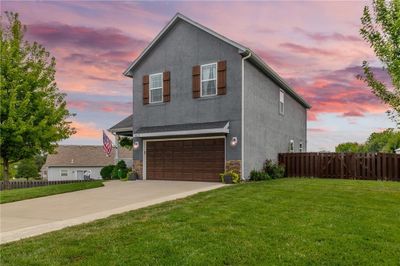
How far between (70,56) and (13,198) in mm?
8801

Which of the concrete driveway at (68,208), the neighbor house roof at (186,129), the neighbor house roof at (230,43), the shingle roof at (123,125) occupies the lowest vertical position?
the concrete driveway at (68,208)

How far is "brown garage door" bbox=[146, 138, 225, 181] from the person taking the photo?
55.6 ft

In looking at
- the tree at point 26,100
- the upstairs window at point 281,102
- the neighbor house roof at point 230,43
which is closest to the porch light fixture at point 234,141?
the neighbor house roof at point 230,43

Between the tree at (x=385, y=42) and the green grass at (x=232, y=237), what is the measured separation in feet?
12.0

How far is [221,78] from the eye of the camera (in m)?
16.8

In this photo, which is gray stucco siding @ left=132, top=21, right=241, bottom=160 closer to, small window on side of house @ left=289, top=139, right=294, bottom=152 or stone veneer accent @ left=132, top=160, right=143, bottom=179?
stone veneer accent @ left=132, top=160, right=143, bottom=179

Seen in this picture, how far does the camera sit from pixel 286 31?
54.4ft

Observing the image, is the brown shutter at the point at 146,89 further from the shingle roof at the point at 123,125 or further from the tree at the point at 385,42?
the tree at the point at 385,42

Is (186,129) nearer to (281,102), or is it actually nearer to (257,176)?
(257,176)

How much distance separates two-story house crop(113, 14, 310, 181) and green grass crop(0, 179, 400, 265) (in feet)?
24.2

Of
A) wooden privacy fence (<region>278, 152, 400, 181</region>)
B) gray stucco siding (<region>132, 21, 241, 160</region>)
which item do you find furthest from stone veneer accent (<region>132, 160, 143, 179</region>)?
wooden privacy fence (<region>278, 152, 400, 181</region>)

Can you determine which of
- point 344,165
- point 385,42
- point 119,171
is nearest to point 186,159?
point 119,171

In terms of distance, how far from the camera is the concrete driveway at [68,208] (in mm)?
8297

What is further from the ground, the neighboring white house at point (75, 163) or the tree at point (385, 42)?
the tree at point (385, 42)
